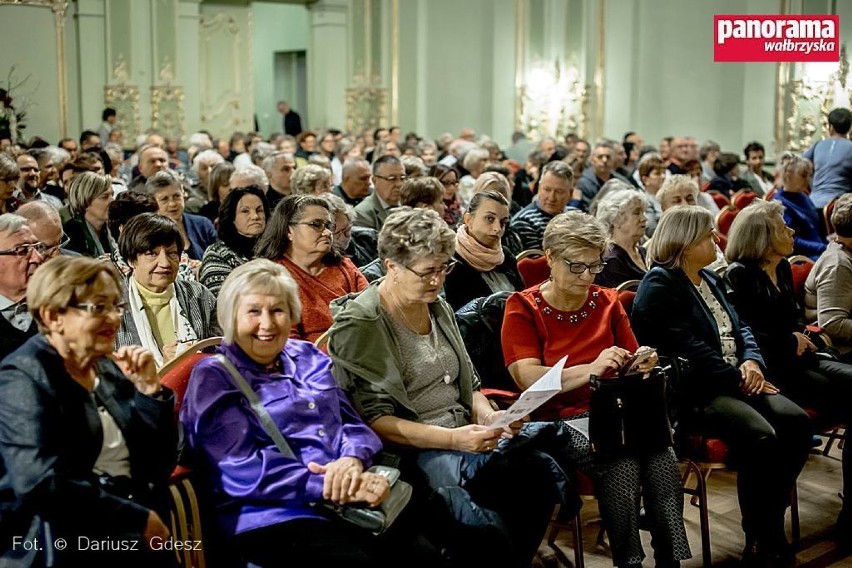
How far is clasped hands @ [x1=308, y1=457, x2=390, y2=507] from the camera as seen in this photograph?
2.42m

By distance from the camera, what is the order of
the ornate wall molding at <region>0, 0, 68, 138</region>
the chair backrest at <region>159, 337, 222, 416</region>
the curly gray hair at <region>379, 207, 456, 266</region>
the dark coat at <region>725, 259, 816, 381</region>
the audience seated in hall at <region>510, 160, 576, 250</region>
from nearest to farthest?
the chair backrest at <region>159, 337, 222, 416</region>
the curly gray hair at <region>379, 207, 456, 266</region>
the dark coat at <region>725, 259, 816, 381</region>
the audience seated in hall at <region>510, 160, 576, 250</region>
the ornate wall molding at <region>0, 0, 68, 138</region>

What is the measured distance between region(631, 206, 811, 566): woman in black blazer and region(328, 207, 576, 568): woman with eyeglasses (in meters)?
0.88

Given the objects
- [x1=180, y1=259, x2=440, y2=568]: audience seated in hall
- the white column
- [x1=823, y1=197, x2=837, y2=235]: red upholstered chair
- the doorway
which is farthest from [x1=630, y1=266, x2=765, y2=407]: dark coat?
the doorway

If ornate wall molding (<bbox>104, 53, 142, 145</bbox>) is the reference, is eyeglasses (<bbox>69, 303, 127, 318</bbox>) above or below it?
below

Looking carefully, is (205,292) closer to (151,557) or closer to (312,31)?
(151,557)

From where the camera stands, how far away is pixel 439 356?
9.67 ft

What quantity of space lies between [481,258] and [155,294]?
1.35 m

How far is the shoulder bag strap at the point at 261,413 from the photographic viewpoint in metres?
2.46

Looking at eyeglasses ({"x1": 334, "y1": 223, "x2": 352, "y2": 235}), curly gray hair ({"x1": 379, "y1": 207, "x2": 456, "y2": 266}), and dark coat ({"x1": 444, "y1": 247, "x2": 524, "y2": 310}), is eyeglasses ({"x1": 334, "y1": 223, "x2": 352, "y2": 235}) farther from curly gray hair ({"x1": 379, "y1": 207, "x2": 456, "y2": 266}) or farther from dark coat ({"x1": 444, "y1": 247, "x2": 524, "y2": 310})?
curly gray hair ({"x1": 379, "y1": 207, "x2": 456, "y2": 266})

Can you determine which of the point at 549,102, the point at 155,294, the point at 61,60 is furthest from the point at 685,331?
the point at 549,102

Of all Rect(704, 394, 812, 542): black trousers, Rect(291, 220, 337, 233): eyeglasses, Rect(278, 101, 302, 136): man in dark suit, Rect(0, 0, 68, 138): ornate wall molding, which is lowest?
Rect(704, 394, 812, 542): black trousers

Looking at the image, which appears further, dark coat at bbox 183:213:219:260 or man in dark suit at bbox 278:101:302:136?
man in dark suit at bbox 278:101:302:136

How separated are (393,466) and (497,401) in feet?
2.29

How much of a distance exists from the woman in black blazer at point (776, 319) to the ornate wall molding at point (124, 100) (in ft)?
37.3
